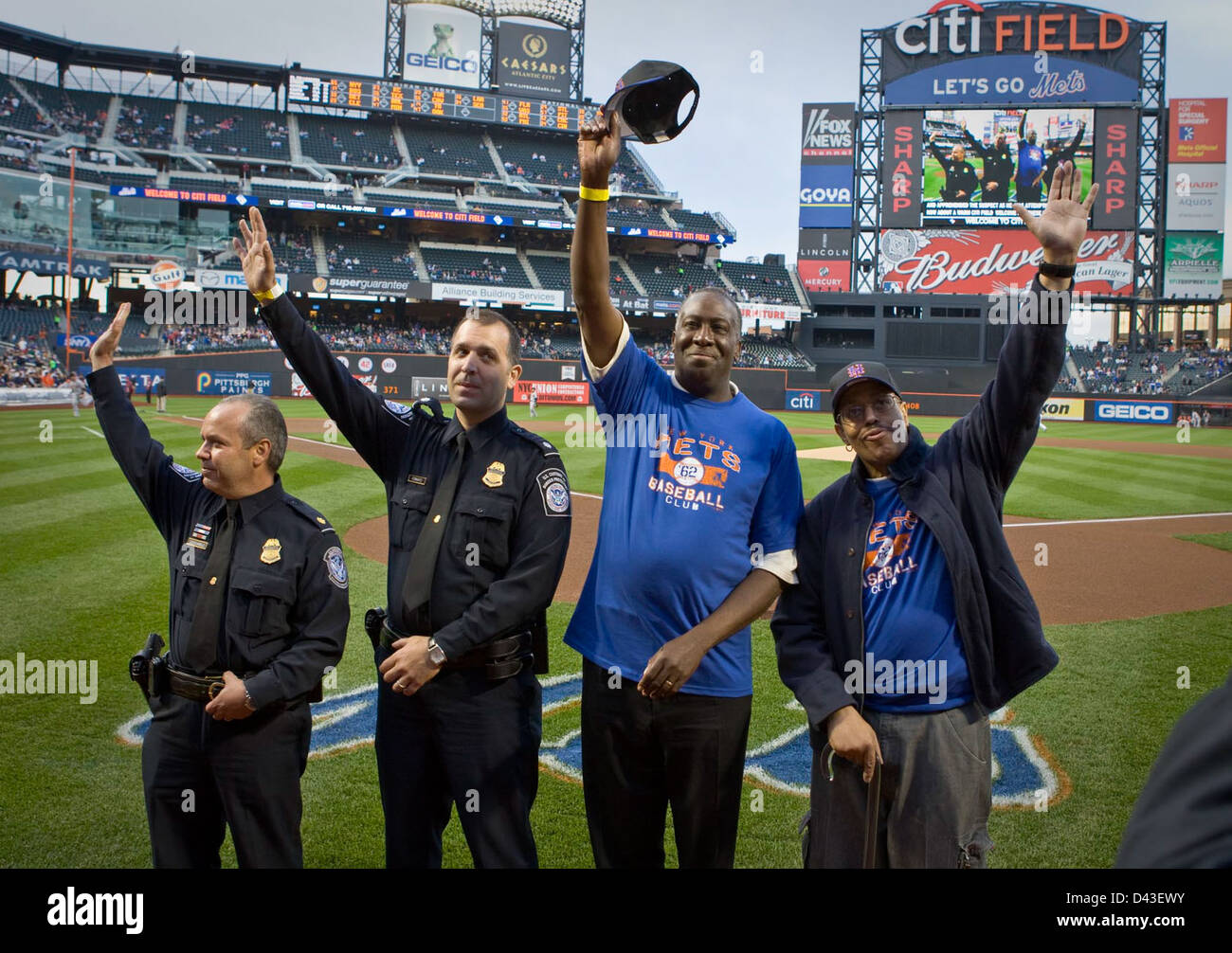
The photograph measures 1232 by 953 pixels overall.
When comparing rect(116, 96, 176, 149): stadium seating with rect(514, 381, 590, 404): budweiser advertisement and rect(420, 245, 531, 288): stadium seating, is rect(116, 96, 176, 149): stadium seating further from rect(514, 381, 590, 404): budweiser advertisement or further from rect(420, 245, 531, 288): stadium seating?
rect(514, 381, 590, 404): budweiser advertisement

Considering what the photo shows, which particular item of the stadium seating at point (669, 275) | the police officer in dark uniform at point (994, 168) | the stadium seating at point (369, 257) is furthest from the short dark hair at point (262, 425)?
the police officer in dark uniform at point (994, 168)

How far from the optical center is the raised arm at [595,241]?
9.60ft

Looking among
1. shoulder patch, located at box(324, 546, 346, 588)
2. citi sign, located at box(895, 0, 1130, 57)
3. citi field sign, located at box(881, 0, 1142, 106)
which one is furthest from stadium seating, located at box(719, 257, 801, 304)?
shoulder patch, located at box(324, 546, 346, 588)

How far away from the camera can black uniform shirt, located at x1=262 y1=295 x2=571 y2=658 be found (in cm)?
323

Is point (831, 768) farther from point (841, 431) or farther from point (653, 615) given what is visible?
point (841, 431)

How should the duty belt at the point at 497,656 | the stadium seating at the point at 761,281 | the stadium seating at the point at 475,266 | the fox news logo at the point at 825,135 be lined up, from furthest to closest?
the fox news logo at the point at 825,135
the stadium seating at the point at 761,281
the stadium seating at the point at 475,266
the duty belt at the point at 497,656

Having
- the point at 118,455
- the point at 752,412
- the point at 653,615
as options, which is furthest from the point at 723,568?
the point at 118,455

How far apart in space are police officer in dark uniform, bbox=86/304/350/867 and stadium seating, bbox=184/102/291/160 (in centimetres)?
6092

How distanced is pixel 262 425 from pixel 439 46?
6714 centimetres

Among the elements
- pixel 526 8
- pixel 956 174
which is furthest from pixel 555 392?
pixel 526 8

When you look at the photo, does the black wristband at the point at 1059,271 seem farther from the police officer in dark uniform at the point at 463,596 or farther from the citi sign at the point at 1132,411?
the citi sign at the point at 1132,411

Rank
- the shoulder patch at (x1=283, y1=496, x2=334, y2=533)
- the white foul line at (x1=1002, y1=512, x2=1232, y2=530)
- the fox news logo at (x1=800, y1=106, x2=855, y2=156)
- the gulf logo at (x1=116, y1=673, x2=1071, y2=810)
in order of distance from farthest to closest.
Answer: the fox news logo at (x1=800, y1=106, x2=855, y2=156), the white foul line at (x1=1002, y1=512, x2=1232, y2=530), the gulf logo at (x1=116, y1=673, x2=1071, y2=810), the shoulder patch at (x1=283, y1=496, x2=334, y2=533)

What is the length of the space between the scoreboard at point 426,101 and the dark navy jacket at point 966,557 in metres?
61.0

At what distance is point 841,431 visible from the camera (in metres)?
3.25
